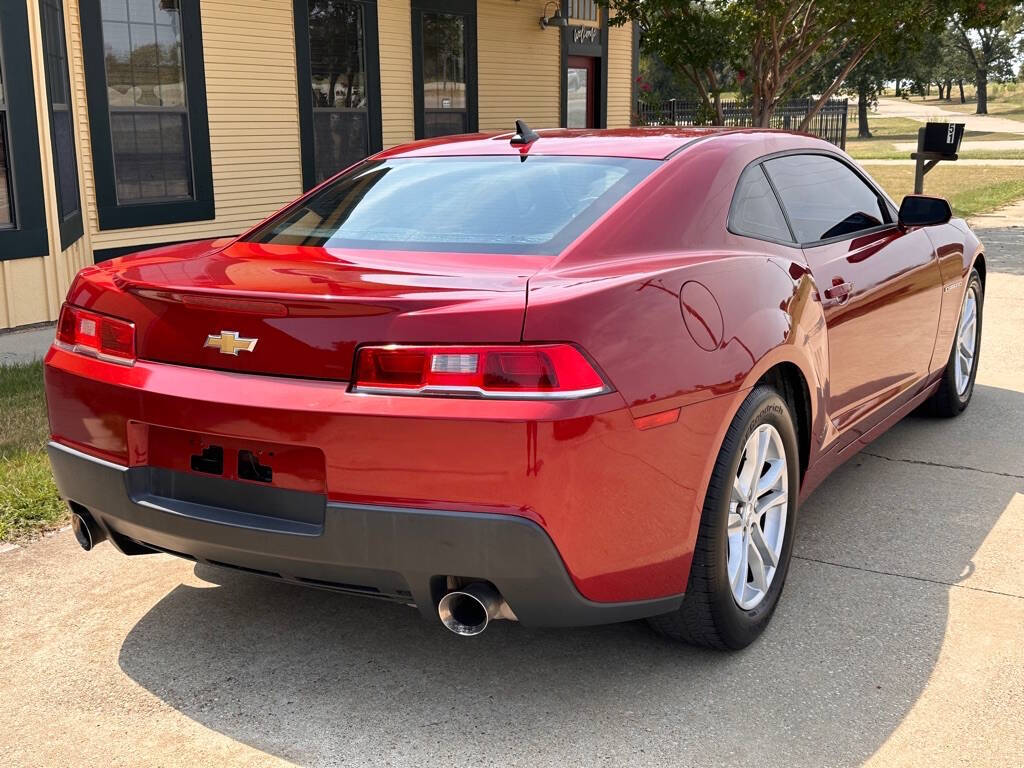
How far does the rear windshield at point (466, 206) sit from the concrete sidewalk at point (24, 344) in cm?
406

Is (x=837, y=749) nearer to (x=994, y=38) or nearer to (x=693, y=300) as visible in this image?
(x=693, y=300)

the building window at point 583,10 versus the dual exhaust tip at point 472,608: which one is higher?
the building window at point 583,10

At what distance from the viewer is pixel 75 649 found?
11.2ft

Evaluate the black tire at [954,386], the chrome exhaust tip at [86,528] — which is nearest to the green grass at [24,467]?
the chrome exhaust tip at [86,528]

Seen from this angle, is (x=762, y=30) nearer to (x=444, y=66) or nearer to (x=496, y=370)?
(x=444, y=66)

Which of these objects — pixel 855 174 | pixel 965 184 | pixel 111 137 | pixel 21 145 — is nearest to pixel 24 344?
pixel 21 145

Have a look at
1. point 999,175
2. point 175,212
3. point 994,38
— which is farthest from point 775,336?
point 994,38

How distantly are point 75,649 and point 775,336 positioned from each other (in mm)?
2312

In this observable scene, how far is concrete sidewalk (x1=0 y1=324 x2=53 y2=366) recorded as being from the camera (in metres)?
7.34

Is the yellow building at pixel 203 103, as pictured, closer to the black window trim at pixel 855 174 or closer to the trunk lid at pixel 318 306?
the trunk lid at pixel 318 306

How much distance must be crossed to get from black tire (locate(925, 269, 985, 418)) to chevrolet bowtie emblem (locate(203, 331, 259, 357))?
12.7ft

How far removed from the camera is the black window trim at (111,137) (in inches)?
383

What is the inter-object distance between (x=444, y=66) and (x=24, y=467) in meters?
9.96

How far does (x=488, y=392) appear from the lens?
8.60 ft
